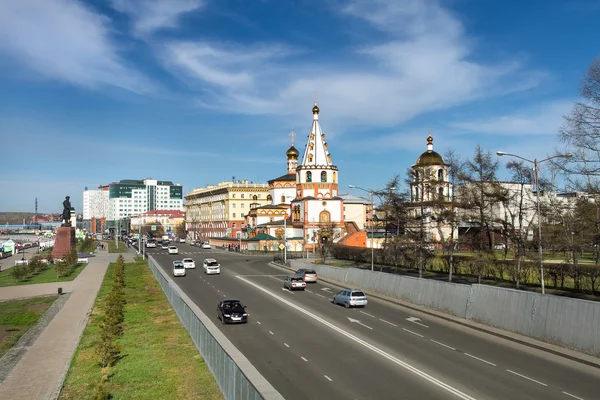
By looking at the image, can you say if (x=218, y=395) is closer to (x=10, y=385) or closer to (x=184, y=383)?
(x=184, y=383)

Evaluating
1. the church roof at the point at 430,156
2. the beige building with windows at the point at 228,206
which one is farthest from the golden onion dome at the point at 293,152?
the church roof at the point at 430,156

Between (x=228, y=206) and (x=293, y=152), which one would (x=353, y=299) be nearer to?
(x=293, y=152)

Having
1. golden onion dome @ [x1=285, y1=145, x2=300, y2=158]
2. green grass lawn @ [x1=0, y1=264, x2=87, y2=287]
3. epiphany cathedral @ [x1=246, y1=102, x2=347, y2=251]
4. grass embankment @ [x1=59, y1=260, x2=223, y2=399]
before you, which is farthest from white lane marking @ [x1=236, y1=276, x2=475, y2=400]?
golden onion dome @ [x1=285, y1=145, x2=300, y2=158]

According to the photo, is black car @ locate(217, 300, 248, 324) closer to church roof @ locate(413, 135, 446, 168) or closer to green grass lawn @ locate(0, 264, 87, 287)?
green grass lawn @ locate(0, 264, 87, 287)

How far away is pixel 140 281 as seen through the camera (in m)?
47.8

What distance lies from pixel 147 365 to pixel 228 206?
117 m

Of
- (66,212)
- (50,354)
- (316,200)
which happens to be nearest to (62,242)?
(66,212)

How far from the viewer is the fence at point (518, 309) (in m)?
19.7

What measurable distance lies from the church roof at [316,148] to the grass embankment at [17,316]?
56.8 meters

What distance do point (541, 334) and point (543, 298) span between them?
1.50 meters

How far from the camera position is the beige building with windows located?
135250 mm

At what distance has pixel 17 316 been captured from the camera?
32.8 m

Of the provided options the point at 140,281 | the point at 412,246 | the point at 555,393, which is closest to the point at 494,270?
the point at 412,246

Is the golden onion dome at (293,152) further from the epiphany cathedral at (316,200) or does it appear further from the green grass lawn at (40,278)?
the green grass lawn at (40,278)
